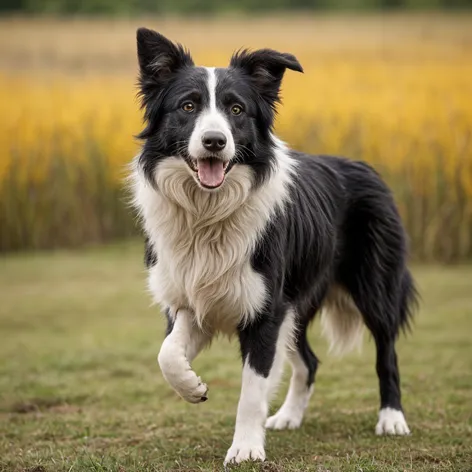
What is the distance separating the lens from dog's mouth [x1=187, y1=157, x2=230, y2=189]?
4516 millimetres

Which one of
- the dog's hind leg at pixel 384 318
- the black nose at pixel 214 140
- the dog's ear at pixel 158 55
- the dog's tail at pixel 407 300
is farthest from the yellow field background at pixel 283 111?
the black nose at pixel 214 140

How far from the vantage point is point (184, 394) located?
4590 millimetres

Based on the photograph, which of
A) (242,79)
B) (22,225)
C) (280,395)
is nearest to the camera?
(242,79)

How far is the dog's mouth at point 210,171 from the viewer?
4516 millimetres

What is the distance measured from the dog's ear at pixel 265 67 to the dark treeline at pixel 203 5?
10971 millimetres

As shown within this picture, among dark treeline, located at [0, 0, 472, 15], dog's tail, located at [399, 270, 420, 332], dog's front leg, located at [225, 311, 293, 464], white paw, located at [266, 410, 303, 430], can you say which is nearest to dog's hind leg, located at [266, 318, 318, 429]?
white paw, located at [266, 410, 303, 430]

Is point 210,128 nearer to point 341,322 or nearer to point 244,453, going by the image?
point 244,453

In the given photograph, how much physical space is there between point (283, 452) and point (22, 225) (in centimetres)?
1051

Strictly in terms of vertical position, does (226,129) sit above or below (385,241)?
above

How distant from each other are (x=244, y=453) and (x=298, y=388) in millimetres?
1401

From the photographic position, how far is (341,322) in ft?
20.3

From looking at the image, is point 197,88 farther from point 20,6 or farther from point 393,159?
point 20,6

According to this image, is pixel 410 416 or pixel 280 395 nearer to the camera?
pixel 410 416

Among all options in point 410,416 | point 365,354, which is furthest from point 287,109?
point 410,416
